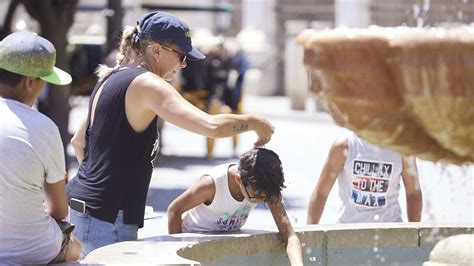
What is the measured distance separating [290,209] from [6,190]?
712 centimetres

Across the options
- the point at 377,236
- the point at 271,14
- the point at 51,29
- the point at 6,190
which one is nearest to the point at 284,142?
the point at 51,29

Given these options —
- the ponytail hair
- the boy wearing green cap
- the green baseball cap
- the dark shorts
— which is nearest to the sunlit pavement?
the ponytail hair

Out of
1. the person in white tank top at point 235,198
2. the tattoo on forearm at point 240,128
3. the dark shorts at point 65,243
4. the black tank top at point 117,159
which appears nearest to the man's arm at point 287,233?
the person in white tank top at point 235,198

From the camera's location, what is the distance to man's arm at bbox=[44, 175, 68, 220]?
16.7ft

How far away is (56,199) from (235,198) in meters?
1.04

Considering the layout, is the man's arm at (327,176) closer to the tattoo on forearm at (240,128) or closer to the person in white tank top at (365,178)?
the person in white tank top at (365,178)

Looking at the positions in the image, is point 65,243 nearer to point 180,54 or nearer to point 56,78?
point 56,78

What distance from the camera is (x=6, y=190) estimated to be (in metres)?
4.99

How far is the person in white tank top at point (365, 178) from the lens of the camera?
22.4 feet

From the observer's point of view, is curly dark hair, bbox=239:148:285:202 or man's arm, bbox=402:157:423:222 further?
man's arm, bbox=402:157:423:222

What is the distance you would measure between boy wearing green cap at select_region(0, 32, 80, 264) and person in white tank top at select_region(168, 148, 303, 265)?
2.82ft

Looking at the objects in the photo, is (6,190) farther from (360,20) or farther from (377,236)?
(360,20)

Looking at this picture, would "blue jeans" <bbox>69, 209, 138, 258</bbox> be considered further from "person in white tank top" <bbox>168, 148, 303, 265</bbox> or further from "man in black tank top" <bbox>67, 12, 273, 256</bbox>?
"person in white tank top" <bbox>168, 148, 303, 265</bbox>

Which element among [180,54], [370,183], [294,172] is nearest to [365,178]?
[370,183]
